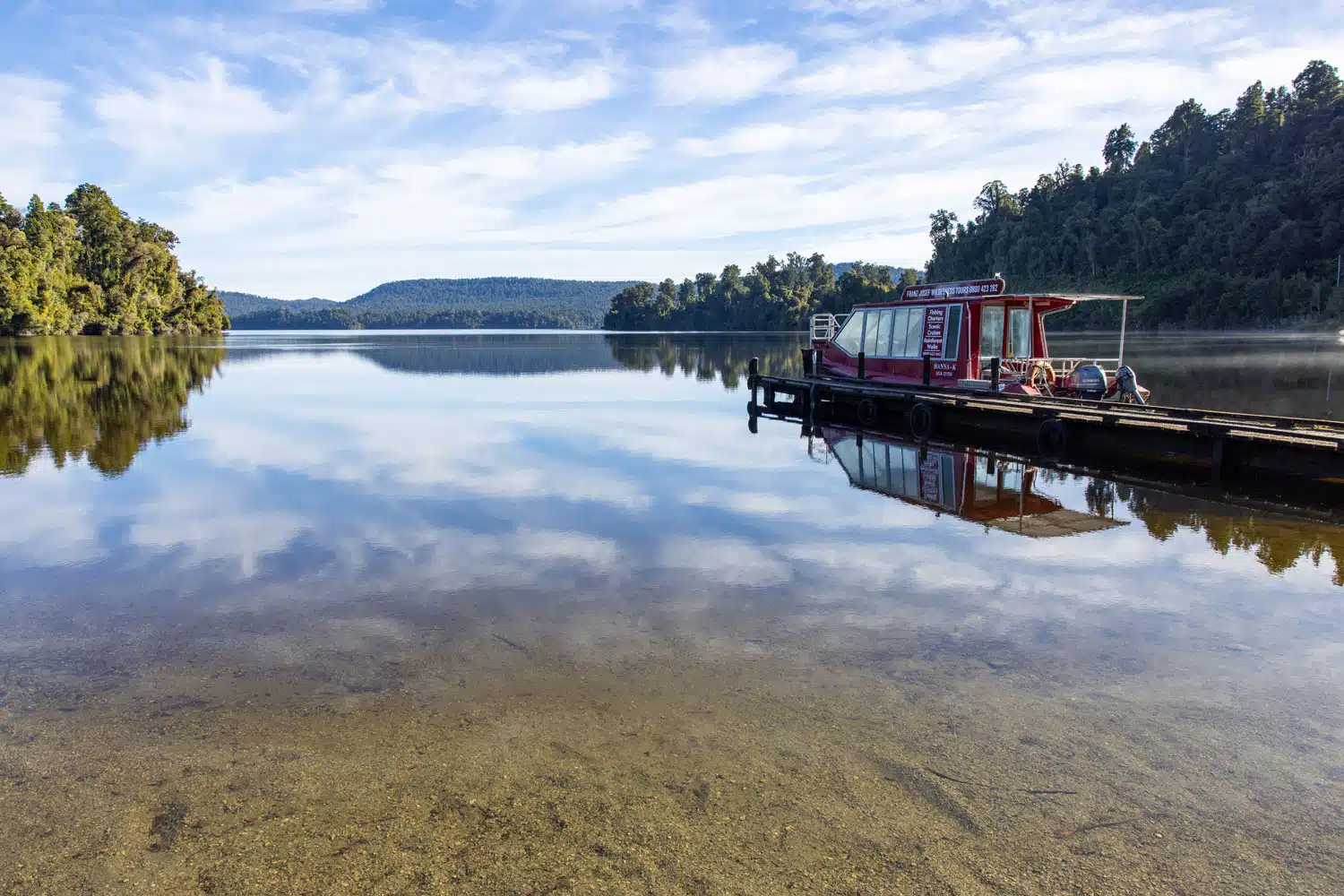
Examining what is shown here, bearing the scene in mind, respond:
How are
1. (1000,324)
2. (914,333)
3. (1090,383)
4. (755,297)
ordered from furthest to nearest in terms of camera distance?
1. (755,297)
2. (914,333)
3. (1000,324)
4. (1090,383)

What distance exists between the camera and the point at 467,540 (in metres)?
9.20

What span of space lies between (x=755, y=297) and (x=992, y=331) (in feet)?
488

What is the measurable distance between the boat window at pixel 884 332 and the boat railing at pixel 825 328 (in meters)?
1.99


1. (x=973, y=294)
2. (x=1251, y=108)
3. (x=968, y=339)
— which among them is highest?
(x=1251, y=108)

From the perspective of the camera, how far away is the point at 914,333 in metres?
22.5

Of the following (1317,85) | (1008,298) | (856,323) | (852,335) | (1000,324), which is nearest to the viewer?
(1008,298)

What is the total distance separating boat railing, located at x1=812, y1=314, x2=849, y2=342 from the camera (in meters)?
26.2

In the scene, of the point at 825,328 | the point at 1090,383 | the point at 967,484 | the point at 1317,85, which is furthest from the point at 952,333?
the point at 1317,85

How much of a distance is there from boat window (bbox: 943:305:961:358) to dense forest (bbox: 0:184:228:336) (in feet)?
291

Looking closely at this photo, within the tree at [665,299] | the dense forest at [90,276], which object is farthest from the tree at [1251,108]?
the dense forest at [90,276]

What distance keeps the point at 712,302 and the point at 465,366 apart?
136 metres

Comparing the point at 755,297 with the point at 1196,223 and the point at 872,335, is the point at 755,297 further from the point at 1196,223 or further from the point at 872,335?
the point at 872,335

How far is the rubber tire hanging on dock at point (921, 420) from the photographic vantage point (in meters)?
18.5

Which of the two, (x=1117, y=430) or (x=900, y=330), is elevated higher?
(x=900, y=330)
